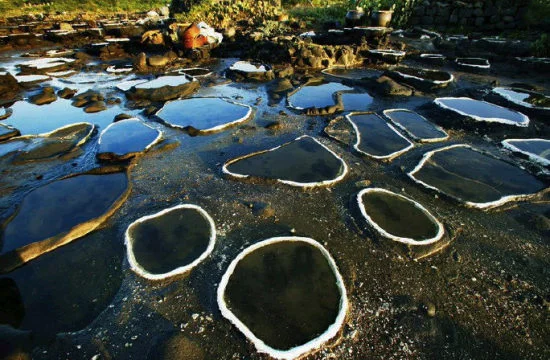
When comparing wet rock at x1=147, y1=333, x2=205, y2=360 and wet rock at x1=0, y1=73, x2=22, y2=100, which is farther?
wet rock at x1=0, y1=73, x2=22, y2=100

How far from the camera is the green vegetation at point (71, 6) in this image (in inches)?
1021

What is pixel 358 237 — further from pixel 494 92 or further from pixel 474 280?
pixel 494 92

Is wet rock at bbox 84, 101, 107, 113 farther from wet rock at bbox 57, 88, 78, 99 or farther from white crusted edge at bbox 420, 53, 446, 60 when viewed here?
white crusted edge at bbox 420, 53, 446, 60

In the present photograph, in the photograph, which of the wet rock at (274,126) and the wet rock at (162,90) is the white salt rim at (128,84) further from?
the wet rock at (274,126)

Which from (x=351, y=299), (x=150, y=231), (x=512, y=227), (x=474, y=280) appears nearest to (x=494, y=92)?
(x=512, y=227)

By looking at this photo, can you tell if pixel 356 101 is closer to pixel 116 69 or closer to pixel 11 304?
pixel 11 304

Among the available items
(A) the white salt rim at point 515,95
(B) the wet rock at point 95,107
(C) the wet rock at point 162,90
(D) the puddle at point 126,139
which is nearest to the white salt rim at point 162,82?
(C) the wet rock at point 162,90

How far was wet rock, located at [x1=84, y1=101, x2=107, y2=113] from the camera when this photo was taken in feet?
18.9

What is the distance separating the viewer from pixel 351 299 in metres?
2.27

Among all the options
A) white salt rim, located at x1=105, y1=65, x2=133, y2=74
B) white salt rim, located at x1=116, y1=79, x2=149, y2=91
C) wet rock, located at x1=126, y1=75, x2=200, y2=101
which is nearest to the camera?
wet rock, located at x1=126, y1=75, x2=200, y2=101

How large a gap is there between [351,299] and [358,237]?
708mm

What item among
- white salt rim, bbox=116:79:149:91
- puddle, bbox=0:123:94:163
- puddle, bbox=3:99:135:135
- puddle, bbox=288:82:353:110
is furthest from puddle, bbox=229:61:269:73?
puddle, bbox=0:123:94:163

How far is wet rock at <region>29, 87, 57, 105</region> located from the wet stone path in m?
1.40

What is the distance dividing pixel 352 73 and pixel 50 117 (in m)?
7.31
